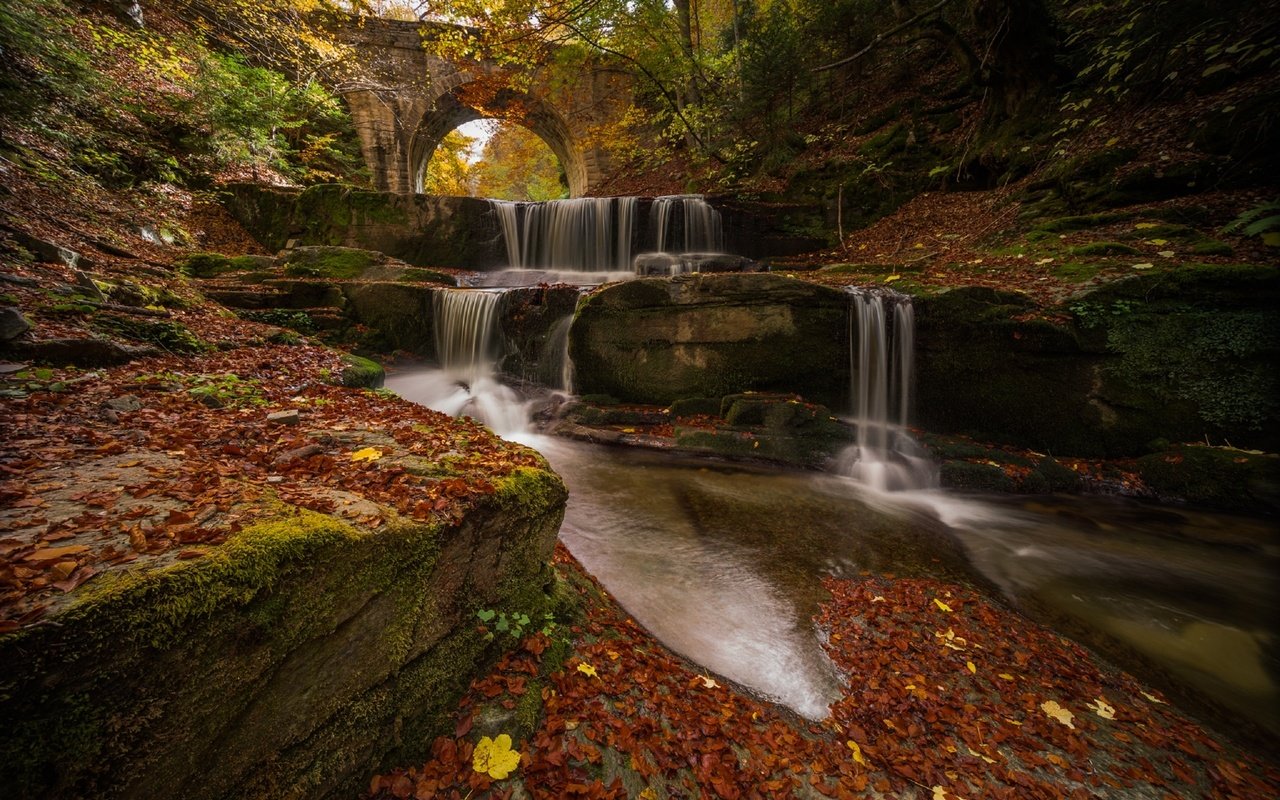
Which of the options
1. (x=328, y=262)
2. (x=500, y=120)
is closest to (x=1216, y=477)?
(x=328, y=262)

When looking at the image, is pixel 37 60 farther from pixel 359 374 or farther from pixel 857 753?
pixel 857 753

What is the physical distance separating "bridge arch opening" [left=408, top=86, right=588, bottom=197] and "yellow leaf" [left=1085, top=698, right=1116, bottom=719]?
20.3m

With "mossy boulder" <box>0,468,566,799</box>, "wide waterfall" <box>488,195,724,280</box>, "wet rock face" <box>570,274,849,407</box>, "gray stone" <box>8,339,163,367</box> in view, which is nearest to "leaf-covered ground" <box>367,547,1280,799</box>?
"mossy boulder" <box>0,468,566,799</box>

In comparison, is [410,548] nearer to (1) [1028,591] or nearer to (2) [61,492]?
(2) [61,492]

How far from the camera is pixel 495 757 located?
72.4 inches

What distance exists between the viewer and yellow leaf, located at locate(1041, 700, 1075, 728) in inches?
99.7

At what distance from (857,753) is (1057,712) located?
4.33 ft

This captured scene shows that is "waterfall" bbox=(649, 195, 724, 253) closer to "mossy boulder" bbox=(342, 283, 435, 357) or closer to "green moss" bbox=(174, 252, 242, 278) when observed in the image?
"mossy boulder" bbox=(342, 283, 435, 357)

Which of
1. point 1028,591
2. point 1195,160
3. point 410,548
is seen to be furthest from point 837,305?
point 410,548

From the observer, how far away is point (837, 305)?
7016mm

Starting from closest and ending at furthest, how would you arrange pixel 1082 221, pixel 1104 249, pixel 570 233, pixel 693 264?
pixel 1104 249 → pixel 1082 221 → pixel 693 264 → pixel 570 233

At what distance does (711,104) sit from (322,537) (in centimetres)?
1680

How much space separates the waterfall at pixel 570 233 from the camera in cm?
1306

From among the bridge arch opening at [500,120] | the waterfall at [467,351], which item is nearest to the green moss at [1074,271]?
the waterfall at [467,351]
